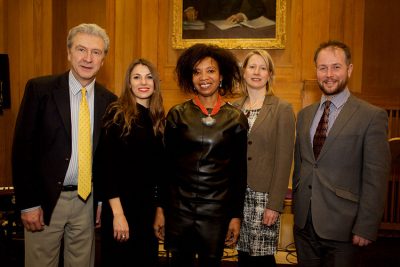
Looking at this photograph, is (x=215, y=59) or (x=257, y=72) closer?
(x=215, y=59)

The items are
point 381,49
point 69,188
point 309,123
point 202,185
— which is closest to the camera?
point 202,185

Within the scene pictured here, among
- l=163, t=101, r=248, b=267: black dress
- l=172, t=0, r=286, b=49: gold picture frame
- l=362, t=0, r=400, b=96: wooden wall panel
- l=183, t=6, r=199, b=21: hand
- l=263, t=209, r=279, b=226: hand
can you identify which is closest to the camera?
l=163, t=101, r=248, b=267: black dress

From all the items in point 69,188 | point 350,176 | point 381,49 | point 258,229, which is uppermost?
point 381,49

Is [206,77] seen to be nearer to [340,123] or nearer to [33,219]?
[340,123]

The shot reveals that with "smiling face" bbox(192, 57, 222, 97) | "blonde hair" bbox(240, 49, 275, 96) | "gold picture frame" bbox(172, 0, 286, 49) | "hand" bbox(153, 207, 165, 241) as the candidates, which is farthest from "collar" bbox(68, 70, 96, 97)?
"gold picture frame" bbox(172, 0, 286, 49)

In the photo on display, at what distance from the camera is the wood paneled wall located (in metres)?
4.85

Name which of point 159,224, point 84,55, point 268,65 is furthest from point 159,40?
point 159,224

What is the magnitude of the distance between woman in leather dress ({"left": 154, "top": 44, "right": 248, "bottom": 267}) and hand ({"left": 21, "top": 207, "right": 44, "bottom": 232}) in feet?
2.04

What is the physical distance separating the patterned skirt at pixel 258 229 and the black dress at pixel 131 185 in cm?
60

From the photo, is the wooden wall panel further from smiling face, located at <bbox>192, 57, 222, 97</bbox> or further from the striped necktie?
smiling face, located at <bbox>192, 57, 222, 97</bbox>

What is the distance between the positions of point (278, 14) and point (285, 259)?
280 centimetres

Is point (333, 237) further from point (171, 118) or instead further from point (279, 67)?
point (279, 67)

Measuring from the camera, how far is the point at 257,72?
2.53 meters

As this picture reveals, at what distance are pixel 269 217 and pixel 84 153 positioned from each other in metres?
1.11
